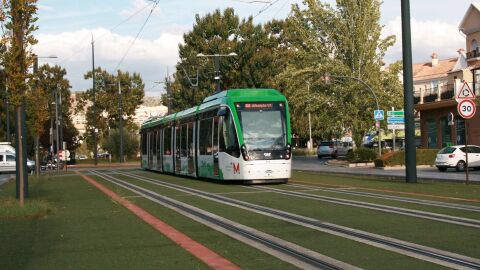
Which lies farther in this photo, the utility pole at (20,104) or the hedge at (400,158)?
the hedge at (400,158)

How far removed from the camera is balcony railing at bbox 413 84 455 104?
166 ft

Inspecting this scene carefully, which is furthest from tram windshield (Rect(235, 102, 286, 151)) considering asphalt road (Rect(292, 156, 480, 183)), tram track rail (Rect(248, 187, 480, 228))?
asphalt road (Rect(292, 156, 480, 183))

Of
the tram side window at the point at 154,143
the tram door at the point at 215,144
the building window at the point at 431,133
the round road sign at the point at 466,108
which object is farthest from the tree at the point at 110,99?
the round road sign at the point at 466,108

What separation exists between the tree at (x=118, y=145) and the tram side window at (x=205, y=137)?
50.3 metres

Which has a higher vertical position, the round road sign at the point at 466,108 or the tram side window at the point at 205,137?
the round road sign at the point at 466,108

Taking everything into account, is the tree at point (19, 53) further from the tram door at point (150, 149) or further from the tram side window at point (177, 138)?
the tram door at point (150, 149)

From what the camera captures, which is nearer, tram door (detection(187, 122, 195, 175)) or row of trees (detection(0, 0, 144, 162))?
row of trees (detection(0, 0, 144, 162))

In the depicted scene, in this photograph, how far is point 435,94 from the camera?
53219mm

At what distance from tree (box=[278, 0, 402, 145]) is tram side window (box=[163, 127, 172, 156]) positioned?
18.2 m

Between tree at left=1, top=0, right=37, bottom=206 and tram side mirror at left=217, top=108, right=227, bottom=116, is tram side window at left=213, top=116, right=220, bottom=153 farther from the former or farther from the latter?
tree at left=1, top=0, right=37, bottom=206

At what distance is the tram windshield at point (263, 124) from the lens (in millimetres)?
22625

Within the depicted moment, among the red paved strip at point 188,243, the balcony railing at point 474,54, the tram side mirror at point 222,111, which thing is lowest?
the red paved strip at point 188,243

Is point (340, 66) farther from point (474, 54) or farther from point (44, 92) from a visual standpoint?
point (44, 92)

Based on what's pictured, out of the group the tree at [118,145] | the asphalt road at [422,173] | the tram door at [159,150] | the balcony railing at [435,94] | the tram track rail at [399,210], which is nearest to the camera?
the tram track rail at [399,210]
